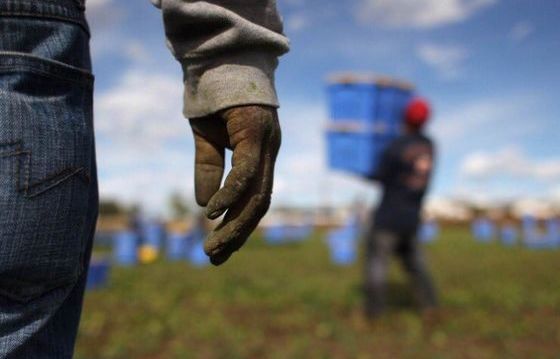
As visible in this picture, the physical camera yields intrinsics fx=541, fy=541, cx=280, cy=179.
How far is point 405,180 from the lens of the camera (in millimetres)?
4281

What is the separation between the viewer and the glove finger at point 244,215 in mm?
1011

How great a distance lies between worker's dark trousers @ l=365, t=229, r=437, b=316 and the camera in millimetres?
4227

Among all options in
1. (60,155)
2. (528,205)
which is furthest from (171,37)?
(528,205)

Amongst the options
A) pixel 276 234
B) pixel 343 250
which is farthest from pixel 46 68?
pixel 276 234

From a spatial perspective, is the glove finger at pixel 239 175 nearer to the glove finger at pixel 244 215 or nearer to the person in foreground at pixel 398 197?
the glove finger at pixel 244 215

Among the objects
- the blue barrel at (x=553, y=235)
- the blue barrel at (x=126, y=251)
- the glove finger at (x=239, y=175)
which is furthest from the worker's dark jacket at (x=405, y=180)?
the blue barrel at (x=553, y=235)

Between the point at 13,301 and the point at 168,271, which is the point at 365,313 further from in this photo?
the point at 168,271

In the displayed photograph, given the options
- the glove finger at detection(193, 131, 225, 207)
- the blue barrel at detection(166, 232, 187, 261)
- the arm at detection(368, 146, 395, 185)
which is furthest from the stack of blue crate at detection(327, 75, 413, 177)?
the blue barrel at detection(166, 232, 187, 261)

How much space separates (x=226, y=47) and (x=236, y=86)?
80mm

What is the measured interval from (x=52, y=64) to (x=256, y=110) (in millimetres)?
368

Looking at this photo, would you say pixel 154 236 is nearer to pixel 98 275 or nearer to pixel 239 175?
pixel 98 275

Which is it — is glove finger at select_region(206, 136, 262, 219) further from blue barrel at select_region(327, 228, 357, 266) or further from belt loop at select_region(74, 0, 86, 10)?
blue barrel at select_region(327, 228, 357, 266)

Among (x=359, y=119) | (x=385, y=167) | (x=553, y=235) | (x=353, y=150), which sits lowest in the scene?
(x=553, y=235)

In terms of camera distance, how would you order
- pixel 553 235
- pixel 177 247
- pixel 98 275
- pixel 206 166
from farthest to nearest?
pixel 553 235
pixel 177 247
pixel 98 275
pixel 206 166
